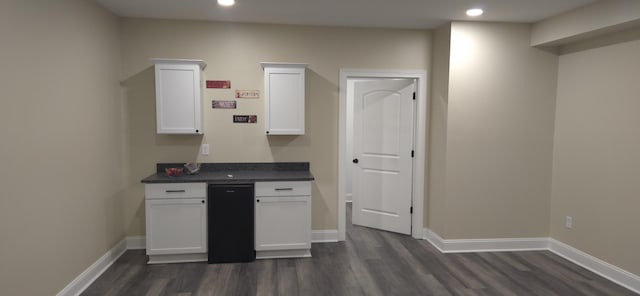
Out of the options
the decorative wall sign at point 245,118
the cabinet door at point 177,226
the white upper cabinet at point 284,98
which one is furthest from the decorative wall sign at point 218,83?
the cabinet door at point 177,226

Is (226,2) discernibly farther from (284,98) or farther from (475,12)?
(475,12)

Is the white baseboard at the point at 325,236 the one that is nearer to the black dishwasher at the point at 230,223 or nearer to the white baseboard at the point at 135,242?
the black dishwasher at the point at 230,223

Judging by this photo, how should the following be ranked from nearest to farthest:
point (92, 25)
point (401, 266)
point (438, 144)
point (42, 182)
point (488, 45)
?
1. point (42, 182)
2. point (92, 25)
3. point (401, 266)
4. point (488, 45)
5. point (438, 144)

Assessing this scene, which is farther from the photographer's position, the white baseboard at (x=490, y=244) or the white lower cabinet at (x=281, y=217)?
the white baseboard at (x=490, y=244)

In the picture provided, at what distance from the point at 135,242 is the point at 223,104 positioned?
176 centimetres

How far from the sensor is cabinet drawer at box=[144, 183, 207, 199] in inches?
132

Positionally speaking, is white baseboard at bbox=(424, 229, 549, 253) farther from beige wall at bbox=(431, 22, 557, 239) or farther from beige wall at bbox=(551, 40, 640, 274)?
beige wall at bbox=(551, 40, 640, 274)

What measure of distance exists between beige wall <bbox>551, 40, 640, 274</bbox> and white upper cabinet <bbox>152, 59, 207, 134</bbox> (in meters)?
3.78

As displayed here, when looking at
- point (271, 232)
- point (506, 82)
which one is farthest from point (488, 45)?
point (271, 232)

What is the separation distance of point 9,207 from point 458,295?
10.4 feet

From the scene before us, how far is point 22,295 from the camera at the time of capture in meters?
2.25

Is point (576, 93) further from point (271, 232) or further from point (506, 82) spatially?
point (271, 232)

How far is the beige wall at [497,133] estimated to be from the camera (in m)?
3.73

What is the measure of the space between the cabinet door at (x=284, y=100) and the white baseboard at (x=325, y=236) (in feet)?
3.96
